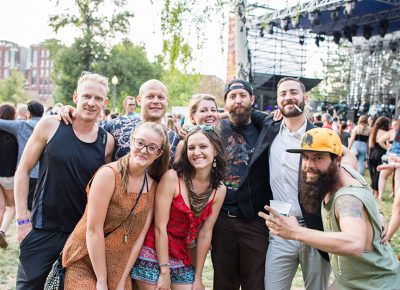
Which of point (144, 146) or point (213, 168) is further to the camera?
point (213, 168)

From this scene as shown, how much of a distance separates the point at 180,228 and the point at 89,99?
47.6 inches

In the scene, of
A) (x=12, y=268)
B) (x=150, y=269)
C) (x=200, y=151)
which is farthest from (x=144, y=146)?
(x=12, y=268)

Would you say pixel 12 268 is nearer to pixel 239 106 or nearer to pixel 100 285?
pixel 100 285

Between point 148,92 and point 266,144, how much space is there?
3.67 ft

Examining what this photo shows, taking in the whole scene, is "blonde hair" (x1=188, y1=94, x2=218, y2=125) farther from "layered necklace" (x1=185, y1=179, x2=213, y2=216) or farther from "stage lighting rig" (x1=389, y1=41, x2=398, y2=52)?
"stage lighting rig" (x1=389, y1=41, x2=398, y2=52)

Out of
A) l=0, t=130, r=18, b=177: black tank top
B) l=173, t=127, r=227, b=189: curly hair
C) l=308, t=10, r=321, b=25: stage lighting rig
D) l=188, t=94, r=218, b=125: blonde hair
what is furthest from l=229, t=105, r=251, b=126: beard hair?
l=308, t=10, r=321, b=25: stage lighting rig

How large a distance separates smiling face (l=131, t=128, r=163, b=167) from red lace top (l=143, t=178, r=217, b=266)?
1.27 feet

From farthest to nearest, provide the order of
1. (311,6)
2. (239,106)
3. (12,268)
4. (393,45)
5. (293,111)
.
Result: (393,45) → (311,6) → (12,268) → (239,106) → (293,111)

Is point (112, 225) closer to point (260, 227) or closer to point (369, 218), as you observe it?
point (260, 227)

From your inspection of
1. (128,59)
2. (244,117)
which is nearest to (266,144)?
(244,117)

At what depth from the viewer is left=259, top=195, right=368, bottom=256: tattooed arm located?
2.11m

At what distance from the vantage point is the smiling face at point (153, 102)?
11.3 ft

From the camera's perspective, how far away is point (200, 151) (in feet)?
9.99

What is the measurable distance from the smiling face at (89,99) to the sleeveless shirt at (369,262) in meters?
1.82
